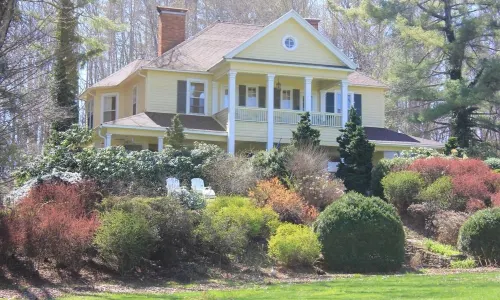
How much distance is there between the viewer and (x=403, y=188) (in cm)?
2222

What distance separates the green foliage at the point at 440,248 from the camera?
18719 mm

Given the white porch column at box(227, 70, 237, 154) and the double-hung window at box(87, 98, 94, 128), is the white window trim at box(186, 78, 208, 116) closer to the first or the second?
the white porch column at box(227, 70, 237, 154)

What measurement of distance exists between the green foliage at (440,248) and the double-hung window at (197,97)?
13057 mm

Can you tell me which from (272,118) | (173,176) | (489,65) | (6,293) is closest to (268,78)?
(272,118)

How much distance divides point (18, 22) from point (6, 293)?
18.8 feet

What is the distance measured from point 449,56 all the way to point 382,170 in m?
13.2

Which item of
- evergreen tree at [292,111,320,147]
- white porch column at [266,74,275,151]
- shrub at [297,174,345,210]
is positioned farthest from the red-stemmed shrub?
white porch column at [266,74,275,151]

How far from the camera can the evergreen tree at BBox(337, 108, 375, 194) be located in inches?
957

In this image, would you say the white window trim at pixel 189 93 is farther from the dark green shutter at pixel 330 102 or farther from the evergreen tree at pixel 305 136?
the evergreen tree at pixel 305 136

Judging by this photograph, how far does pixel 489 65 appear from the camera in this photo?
33281 mm

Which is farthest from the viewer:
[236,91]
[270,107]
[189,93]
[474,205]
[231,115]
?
[236,91]

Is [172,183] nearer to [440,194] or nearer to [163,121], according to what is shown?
[163,121]

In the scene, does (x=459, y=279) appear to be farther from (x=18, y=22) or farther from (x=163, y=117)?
(x=163, y=117)

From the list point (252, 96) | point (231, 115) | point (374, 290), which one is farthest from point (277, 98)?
point (374, 290)
